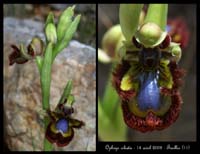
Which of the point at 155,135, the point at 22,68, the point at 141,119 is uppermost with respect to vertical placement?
the point at 22,68

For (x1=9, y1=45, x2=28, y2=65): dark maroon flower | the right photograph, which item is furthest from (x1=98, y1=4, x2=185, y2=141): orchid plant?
(x1=9, y1=45, x2=28, y2=65): dark maroon flower

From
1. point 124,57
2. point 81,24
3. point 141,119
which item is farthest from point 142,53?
point 81,24

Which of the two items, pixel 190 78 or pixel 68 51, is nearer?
pixel 68 51

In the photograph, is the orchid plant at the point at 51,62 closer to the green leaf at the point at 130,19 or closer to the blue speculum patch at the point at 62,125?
the blue speculum patch at the point at 62,125

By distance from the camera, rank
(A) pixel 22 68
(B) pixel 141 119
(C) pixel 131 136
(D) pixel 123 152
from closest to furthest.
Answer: (B) pixel 141 119, (D) pixel 123 152, (A) pixel 22 68, (C) pixel 131 136

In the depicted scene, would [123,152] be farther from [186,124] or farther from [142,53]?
[186,124]

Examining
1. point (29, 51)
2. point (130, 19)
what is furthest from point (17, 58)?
point (130, 19)

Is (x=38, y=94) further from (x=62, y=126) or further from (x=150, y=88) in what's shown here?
(x=150, y=88)
